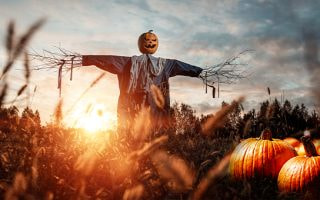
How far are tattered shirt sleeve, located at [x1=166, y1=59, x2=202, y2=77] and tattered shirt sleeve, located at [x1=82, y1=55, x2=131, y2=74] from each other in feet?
3.71

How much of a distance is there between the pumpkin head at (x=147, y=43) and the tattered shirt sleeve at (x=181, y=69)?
54 cm

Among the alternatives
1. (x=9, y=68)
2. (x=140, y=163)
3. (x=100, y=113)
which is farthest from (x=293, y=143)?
(x=9, y=68)

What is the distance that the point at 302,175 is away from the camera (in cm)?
349

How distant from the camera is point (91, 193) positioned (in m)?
2.87

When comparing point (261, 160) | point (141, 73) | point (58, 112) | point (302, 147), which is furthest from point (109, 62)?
point (58, 112)

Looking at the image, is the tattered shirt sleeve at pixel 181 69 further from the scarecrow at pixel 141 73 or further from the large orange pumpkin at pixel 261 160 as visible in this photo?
the large orange pumpkin at pixel 261 160

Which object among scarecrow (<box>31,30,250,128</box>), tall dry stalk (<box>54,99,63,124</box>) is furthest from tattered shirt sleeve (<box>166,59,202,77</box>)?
tall dry stalk (<box>54,99,63,124</box>)

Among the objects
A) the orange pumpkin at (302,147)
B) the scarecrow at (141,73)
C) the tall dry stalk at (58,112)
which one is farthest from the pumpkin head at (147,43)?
the tall dry stalk at (58,112)

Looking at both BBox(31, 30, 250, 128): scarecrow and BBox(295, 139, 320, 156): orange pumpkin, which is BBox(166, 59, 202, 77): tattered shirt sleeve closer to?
BBox(31, 30, 250, 128): scarecrow

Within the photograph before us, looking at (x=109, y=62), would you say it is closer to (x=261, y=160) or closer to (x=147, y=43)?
(x=147, y=43)

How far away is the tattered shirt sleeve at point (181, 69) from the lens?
10.2 m

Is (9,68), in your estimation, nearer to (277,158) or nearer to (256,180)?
(256,180)

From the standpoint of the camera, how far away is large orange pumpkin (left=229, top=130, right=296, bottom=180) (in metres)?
4.06

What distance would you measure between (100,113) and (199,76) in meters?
7.39
